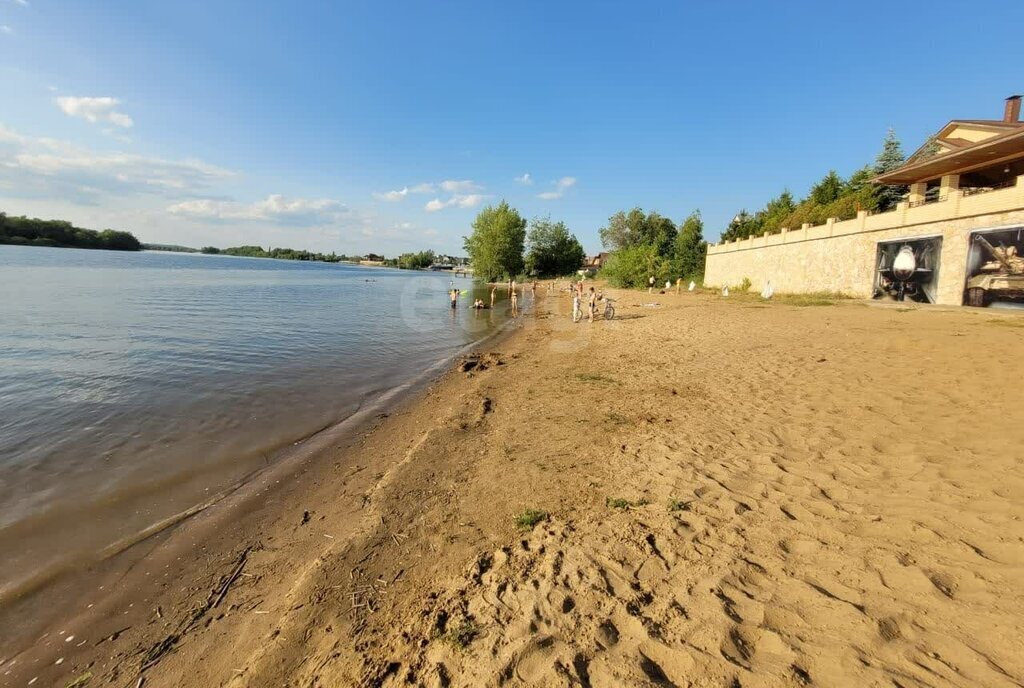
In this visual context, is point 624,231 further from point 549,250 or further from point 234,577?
point 234,577

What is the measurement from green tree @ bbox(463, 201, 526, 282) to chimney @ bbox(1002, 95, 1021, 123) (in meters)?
51.7

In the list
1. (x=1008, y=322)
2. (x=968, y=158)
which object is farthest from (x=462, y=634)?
(x=968, y=158)

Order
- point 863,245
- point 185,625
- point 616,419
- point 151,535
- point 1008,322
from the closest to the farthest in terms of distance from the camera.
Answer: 1. point 185,625
2. point 151,535
3. point 616,419
4. point 1008,322
5. point 863,245

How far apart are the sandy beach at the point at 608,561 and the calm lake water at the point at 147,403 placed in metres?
1.05

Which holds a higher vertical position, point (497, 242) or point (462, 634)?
point (497, 242)

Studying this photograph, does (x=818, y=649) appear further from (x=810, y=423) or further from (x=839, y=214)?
(x=839, y=214)

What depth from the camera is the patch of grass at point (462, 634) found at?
9.41 ft

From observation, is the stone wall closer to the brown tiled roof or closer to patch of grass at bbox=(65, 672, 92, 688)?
the brown tiled roof

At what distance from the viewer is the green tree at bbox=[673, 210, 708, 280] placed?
176ft

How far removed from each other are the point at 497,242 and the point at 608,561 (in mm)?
65256

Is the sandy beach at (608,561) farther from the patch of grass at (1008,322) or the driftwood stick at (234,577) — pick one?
the patch of grass at (1008,322)

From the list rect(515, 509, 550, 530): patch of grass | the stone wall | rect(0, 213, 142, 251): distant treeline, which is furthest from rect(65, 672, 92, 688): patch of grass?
rect(0, 213, 142, 251): distant treeline

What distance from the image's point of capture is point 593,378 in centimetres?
1046

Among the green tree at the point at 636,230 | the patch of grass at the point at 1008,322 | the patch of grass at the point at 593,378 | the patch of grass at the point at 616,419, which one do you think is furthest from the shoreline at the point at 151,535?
the green tree at the point at 636,230
